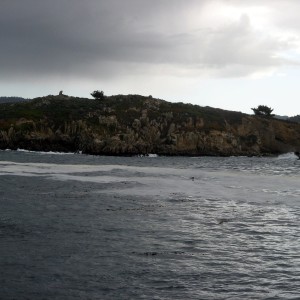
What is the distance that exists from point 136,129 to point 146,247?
12694cm

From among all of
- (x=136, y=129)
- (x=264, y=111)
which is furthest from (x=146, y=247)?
(x=264, y=111)

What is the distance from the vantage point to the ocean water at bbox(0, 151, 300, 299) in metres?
15.0

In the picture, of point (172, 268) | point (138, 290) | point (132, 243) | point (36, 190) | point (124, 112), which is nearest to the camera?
point (138, 290)

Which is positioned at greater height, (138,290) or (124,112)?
(124,112)

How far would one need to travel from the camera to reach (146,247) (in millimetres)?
20516

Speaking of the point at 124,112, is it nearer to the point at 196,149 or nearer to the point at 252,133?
the point at 196,149

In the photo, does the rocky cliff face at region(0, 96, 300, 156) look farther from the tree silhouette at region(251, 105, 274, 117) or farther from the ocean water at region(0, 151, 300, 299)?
the ocean water at region(0, 151, 300, 299)

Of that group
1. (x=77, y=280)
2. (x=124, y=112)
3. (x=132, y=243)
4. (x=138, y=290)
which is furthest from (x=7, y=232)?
(x=124, y=112)

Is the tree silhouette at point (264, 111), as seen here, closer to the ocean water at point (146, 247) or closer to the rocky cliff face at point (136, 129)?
the rocky cliff face at point (136, 129)

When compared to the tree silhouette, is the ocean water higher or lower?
lower

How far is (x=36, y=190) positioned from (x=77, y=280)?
2607cm

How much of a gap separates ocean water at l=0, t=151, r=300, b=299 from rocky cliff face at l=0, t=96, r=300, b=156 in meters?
95.7

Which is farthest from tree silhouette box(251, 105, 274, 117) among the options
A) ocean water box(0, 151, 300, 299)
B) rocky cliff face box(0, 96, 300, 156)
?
ocean water box(0, 151, 300, 299)

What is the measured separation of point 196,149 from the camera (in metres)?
146
